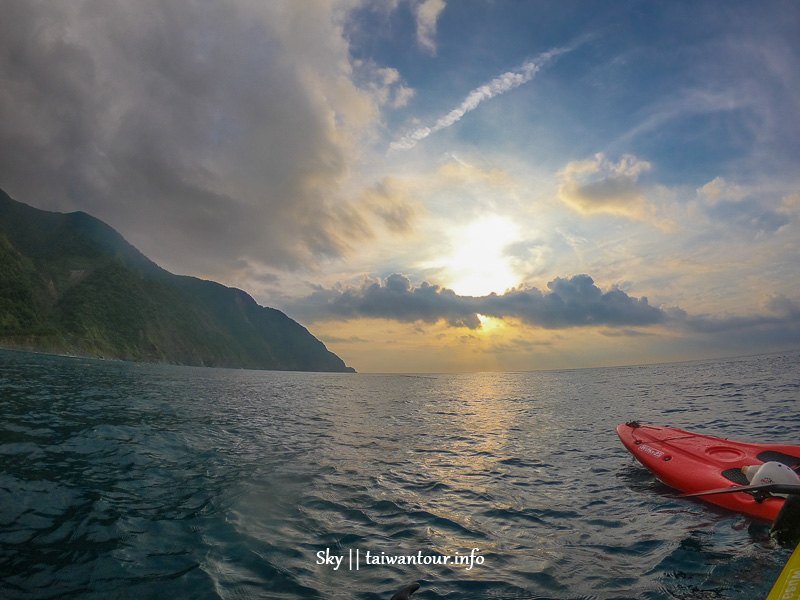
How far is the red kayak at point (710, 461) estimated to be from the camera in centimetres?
933

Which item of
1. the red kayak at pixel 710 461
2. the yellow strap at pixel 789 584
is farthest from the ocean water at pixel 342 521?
the yellow strap at pixel 789 584

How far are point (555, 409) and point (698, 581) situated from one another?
3062 centimetres

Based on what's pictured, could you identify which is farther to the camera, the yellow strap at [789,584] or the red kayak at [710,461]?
the red kayak at [710,461]

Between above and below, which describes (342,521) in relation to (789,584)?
below

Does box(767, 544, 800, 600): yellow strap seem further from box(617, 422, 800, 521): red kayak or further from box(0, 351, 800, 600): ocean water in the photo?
box(617, 422, 800, 521): red kayak

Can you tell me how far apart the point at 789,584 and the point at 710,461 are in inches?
366

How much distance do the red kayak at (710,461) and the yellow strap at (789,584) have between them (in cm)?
521

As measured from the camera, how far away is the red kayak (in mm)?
9332

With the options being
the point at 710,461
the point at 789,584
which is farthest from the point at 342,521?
the point at 710,461

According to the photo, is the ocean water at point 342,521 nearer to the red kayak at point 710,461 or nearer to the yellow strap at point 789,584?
the red kayak at point 710,461

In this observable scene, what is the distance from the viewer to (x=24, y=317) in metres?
117

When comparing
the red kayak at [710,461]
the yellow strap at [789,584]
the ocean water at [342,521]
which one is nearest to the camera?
the yellow strap at [789,584]

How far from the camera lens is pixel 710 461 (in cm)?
1208

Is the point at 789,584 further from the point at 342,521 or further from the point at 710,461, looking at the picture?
the point at 710,461
